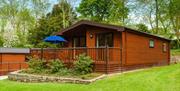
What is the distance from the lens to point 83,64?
1627 centimetres

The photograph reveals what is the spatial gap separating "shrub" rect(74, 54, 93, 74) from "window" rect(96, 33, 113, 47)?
3.19 m

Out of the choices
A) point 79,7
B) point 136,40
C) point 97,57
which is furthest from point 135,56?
point 79,7

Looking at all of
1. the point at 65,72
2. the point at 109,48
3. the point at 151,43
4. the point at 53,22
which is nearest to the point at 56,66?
the point at 65,72

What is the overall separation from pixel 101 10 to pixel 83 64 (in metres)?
26.7

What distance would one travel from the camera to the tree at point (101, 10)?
3991 centimetres

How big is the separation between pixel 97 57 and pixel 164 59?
353 inches

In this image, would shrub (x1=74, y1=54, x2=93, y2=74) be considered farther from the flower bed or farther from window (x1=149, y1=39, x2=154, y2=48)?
window (x1=149, y1=39, x2=154, y2=48)

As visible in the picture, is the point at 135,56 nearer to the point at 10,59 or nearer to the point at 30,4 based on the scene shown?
the point at 10,59

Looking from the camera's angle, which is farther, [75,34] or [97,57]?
[75,34]

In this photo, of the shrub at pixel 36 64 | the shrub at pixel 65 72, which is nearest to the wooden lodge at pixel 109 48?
the shrub at pixel 36 64

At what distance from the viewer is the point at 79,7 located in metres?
42.3

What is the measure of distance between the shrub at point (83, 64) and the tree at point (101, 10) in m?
23.7

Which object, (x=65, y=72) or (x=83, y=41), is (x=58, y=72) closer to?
(x=65, y=72)

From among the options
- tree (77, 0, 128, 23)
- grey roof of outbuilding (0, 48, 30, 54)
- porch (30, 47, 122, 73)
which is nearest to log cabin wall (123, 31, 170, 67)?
porch (30, 47, 122, 73)
